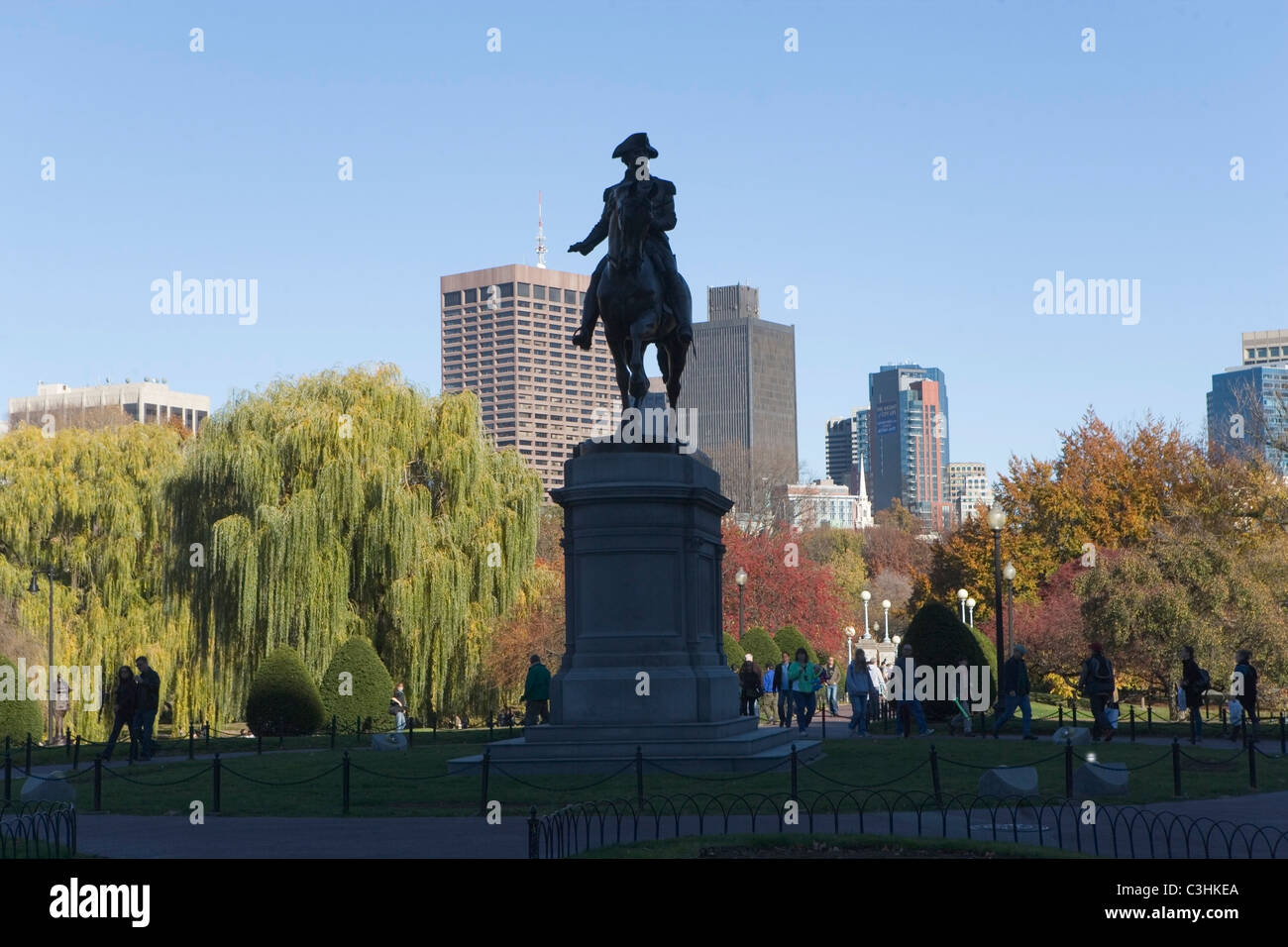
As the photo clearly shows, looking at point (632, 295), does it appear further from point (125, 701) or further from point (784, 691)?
point (784, 691)

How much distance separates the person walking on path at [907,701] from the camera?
28672 millimetres

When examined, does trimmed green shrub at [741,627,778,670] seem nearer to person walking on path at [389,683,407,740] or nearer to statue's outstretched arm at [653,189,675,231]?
person walking on path at [389,683,407,740]

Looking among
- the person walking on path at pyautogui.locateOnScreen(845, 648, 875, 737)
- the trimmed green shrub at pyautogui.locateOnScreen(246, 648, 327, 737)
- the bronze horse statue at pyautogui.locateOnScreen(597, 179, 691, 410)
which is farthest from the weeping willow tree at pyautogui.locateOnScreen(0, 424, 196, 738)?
the bronze horse statue at pyautogui.locateOnScreen(597, 179, 691, 410)

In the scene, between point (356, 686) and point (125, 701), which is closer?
point (125, 701)

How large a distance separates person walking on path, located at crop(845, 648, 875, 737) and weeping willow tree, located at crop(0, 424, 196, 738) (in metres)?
17.7

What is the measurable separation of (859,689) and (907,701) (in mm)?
1485

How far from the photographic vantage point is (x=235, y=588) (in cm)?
3741

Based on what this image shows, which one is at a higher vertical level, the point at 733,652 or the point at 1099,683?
the point at 733,652

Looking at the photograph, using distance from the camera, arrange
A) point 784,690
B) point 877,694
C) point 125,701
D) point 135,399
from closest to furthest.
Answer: point 125,701 → point 784,690 → point 877,694 → point 135,399

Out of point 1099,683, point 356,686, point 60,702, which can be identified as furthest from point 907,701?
point 60,702

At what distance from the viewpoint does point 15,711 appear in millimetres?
33406
